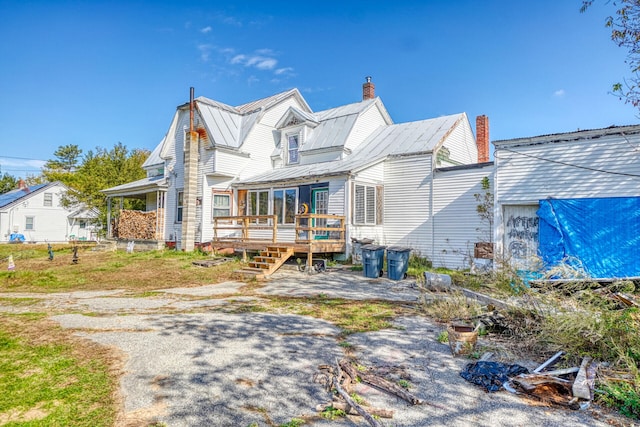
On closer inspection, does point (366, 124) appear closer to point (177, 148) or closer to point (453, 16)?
point (453, 16)

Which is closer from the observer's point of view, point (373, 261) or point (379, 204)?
point (373, 261)

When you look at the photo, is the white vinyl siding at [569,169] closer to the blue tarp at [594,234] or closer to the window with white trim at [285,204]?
the blue tarp at [594,234]

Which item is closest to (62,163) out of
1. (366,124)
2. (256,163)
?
(256,163)

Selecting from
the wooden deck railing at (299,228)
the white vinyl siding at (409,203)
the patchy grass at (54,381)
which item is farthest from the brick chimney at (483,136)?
the patchy grass at (54,381)

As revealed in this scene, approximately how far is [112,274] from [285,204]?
7.74 meters

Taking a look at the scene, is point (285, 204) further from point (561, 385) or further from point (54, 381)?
point (561, 385)

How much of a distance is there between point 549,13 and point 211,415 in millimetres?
13661

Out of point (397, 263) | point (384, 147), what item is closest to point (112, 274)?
point (397, 263)

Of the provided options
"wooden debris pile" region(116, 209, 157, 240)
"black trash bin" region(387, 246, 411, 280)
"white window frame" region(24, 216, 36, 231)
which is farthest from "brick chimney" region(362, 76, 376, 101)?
"white window frame" region(24, 216, 36, 231)

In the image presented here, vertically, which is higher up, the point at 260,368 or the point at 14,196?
the point at 14,196

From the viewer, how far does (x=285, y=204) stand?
57.7ft

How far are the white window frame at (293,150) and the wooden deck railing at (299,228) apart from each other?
13.4 ft

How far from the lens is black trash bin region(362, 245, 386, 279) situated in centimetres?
1248

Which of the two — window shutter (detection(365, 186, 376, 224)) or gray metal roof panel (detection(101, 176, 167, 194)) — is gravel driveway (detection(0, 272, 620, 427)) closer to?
window shutter (detection(365, 186, 376, 224))
